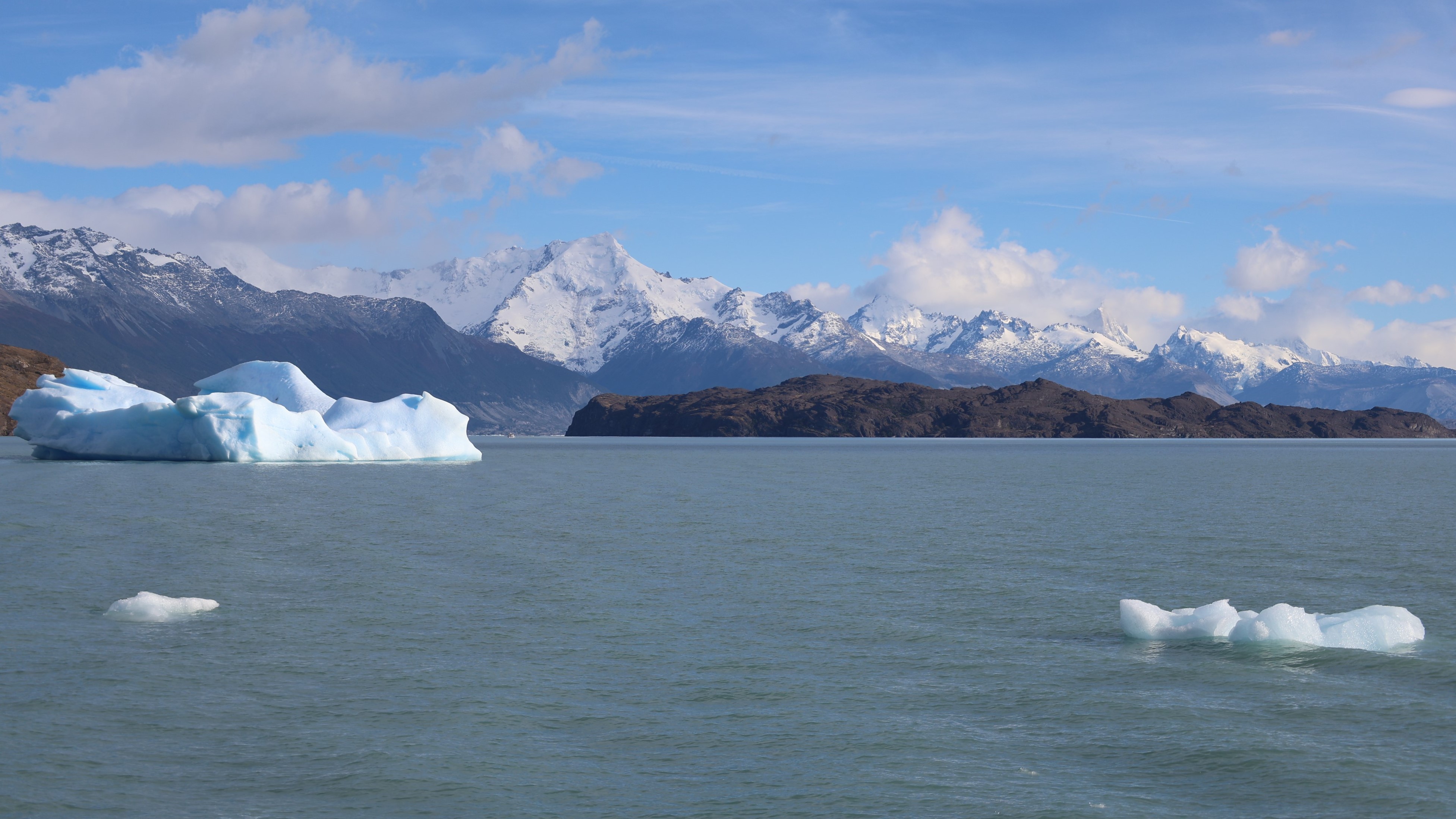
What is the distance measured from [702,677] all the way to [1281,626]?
451 inches

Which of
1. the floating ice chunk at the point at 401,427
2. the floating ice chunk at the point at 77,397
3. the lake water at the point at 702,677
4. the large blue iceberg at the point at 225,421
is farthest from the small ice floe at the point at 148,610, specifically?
the floating ice chunk at the point at 401,427

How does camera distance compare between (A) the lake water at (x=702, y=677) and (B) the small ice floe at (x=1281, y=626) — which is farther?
(B) the small ice floe at (x=1281, y=626)

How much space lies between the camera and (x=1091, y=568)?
115 ft

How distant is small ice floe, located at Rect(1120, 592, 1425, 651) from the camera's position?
874 inches

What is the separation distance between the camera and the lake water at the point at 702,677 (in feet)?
47.4

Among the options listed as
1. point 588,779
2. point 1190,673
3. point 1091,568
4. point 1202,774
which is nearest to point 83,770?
point 588,779

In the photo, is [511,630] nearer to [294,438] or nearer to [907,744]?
[907,744]

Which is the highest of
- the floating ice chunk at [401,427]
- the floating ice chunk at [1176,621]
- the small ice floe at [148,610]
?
the floating ice chunk at [401,427]

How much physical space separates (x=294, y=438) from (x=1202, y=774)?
82.0 metres

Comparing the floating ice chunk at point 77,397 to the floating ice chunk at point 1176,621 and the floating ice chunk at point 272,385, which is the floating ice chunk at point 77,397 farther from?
the floating ice chunk at point 1176,621

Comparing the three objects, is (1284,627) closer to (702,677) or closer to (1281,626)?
(1281,626)

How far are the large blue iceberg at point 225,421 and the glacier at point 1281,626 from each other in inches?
2813

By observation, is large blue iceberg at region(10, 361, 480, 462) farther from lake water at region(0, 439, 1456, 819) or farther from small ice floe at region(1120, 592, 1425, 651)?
small ice floe at region(1120, 592, 1425, 651)

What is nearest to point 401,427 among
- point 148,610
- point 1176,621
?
point 148,610
